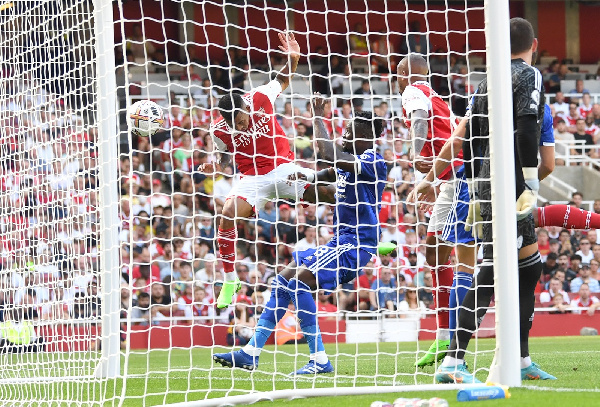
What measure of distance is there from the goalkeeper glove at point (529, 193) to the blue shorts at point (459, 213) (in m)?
1.40

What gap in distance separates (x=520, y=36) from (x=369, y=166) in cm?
184

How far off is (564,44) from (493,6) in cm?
1991

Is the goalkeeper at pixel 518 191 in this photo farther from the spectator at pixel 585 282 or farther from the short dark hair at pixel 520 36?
the spectator at pixel 585 282

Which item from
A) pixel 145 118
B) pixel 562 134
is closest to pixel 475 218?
pixel 145 118

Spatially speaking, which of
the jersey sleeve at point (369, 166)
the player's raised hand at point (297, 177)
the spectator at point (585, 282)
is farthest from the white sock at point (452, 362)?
the spectator at point (585, 282)

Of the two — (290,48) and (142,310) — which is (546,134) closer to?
(290,48)

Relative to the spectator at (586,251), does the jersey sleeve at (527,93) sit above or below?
above

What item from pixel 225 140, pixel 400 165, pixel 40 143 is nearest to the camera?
pixel 40 143

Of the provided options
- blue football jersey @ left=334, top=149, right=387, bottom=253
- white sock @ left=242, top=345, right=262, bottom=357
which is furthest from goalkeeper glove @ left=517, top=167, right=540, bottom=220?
white sock @ left=242, top=345, right=262, bottom=357

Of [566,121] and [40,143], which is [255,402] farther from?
[566,121]

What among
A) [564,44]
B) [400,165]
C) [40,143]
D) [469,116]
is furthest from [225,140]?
[564,44]

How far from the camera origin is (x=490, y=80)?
5.39 m

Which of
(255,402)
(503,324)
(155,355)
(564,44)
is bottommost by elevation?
(155,355)

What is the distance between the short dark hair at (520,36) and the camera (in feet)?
19.1
